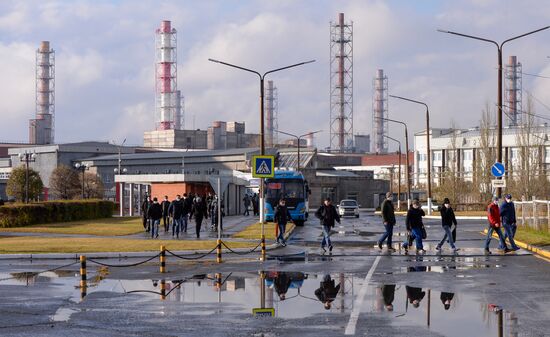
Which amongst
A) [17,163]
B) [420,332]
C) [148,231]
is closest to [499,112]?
[148,231]

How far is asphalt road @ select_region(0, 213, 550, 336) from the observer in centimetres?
1316

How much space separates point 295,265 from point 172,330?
11.9m

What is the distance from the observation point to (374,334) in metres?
12.4

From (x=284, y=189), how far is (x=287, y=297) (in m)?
38.3

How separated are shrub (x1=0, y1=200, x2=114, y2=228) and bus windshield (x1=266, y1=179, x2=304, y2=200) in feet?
41.0

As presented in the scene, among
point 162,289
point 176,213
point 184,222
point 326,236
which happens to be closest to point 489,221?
point 326,236

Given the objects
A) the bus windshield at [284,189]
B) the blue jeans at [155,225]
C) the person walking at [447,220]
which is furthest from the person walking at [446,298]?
the bus windshield at [284,189]

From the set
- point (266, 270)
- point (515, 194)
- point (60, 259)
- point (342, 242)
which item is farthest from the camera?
point (515, 194)

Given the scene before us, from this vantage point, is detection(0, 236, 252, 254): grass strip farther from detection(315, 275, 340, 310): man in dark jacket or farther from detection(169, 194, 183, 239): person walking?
detection(315, 275, 340, 310): man in dark jacket

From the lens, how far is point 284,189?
2173 inches

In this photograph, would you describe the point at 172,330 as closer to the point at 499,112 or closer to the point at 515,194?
the point at 499,112

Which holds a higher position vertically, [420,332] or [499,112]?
[499,112]

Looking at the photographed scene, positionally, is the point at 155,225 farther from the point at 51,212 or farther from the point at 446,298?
the point at 446,298

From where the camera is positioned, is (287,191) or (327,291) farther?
(287,191)
